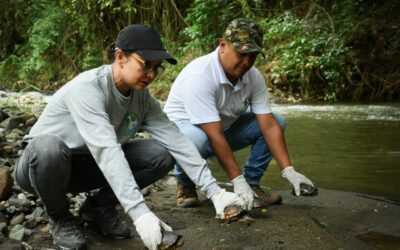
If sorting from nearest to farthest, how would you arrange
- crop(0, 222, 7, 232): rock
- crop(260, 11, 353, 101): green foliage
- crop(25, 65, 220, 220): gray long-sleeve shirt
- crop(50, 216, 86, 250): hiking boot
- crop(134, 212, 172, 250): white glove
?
crop(134, 212, 172, 250): white glove
crop(25, 65, 220, 220): gray long-sleeve shirt
crop(50, 216, 86, 250): hiking boot
crop(0, 222, 7, 232): rock
crop(260, 11, 353, 101): green foliage

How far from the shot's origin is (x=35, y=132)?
2344mm

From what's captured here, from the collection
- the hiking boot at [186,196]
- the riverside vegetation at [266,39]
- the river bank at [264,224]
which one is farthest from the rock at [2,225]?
the riverside vegetation at [266,39]

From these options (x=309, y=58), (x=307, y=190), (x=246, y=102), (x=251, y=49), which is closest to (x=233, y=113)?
(x=246, y=102)

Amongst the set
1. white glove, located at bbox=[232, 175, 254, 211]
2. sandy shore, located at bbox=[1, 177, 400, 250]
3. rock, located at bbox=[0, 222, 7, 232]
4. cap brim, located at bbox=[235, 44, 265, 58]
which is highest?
cap brim, located at bbox=[235, 44, 265, 58]

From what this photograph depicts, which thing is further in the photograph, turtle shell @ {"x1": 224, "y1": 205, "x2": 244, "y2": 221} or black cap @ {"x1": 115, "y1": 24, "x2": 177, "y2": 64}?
turtle shell @ {"x1": 224, "y1": 205, "x2": 244, "y2": 221}

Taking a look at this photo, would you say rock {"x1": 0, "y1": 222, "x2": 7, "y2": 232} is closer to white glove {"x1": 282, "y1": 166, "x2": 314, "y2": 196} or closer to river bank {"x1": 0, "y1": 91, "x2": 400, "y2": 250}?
river bank {"x1": 0, "y1": 91, "x2": 400, "y2": 250}

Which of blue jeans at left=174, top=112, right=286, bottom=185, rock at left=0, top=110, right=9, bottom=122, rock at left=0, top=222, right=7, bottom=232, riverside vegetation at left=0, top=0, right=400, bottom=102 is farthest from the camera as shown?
riverside vegetation at left=0, top=0, right=400, bottom=102

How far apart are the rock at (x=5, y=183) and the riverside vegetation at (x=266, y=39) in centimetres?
376

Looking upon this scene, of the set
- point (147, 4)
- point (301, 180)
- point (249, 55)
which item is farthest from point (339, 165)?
point (147, 4)

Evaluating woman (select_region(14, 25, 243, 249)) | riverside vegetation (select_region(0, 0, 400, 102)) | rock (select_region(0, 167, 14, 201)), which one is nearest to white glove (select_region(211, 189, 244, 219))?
woman (select_region(14, 25, 243, 249))

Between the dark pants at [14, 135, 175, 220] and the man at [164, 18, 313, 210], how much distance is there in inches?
14.9

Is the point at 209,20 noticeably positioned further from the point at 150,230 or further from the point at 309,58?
the point at 150,230

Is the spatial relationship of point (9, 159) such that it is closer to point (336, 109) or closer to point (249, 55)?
point (249, 55)

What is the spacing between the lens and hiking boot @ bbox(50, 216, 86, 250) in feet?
7.57
